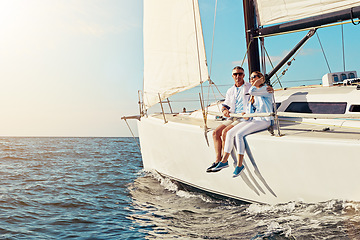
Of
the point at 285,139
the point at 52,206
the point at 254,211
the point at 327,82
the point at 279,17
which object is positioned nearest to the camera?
the point at 285,139

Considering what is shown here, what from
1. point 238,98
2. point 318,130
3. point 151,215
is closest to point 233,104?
point 238,98

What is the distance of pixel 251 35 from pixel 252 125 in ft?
8.65

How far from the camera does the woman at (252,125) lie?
4.83 metres

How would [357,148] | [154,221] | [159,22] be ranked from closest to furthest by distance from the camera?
[357,148]
[154,221]
[159,22]

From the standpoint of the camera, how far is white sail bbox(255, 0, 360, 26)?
5.53m

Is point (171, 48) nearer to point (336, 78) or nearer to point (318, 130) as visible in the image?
point (336, 78)

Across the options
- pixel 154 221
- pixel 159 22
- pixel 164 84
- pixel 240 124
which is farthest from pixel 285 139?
pixel 159 22

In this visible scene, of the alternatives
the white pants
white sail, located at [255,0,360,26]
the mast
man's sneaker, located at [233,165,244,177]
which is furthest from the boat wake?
white sail, located at [255,0,360,26]

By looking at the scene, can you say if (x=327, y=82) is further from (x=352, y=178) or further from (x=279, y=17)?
(x=352, y=178)

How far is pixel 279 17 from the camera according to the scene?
6230 mm

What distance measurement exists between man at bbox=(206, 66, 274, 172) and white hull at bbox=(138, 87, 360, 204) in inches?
13.1

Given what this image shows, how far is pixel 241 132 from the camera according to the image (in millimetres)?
4848

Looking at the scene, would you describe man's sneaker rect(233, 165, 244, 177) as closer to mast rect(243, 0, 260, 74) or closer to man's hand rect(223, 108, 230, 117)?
man's hand rect(223, 108, 230, 117)

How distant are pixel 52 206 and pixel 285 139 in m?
4.74
